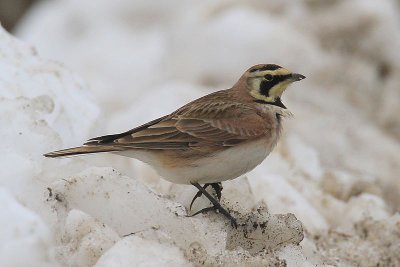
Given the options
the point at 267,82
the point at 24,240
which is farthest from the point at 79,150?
the point at 267,82

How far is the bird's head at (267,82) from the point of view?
576cm

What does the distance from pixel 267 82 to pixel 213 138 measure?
63cm

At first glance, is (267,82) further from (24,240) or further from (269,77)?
(24,240)

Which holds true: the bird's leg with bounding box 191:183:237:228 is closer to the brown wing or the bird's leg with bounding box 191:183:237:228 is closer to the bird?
the bird

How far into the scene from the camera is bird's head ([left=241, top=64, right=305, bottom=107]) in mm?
5762

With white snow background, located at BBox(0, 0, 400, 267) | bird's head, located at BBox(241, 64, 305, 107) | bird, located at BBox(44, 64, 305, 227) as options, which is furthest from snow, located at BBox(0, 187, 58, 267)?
bird's head, located at BBox(241, 64, 305, 107)

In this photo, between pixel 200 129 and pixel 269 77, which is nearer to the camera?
pixel 200 129

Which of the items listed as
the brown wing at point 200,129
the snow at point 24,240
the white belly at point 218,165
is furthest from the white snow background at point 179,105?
the brown wing at point 200,129

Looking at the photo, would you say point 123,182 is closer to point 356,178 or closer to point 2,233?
point 2,233

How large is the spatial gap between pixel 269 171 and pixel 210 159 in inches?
68.9

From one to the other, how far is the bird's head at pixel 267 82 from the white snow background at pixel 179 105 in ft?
2.01

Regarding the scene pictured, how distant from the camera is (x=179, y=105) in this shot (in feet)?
26.2

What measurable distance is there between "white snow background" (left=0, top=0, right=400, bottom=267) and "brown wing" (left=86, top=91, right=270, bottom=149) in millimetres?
306

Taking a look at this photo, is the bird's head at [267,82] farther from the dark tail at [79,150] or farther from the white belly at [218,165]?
the dark tail at [79,150]
